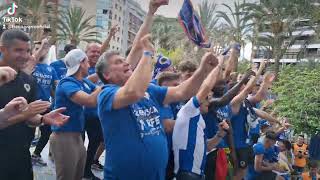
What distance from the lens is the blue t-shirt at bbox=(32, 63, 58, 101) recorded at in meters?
6.38

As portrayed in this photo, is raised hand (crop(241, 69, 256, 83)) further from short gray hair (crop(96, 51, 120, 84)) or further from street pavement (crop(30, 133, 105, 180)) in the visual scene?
short gray hair (crop(96, 51, 120, 84))

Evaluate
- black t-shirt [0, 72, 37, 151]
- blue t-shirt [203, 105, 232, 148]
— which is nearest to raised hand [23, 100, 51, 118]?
black t-shirt [0, 72, 37, 151]

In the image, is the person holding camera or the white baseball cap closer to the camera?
Result: the white baseball cap

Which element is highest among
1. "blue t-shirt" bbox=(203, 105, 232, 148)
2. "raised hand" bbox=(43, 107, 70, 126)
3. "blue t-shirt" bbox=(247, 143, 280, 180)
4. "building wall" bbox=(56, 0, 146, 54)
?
"building wall" bbox=(56, 0, 146, 54)

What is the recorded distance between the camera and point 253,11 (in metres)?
32.3

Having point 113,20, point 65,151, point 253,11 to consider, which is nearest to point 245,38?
point 253,11

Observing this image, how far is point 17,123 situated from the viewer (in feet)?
11.0

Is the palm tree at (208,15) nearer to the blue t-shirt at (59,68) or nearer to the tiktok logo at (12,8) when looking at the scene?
the tiktok logo at (12,8)

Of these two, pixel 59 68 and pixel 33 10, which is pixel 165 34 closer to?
pixel 33 10

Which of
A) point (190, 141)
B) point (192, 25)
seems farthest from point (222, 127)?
point (192, 25)

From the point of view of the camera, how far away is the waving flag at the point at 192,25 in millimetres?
4078

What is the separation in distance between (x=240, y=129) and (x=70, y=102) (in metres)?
2.72

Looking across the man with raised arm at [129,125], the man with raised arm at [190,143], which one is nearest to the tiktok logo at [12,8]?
the man with raised arm at [190,143]

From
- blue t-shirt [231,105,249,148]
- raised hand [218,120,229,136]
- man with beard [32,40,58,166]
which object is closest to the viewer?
raised hand [218,120,229,136]
